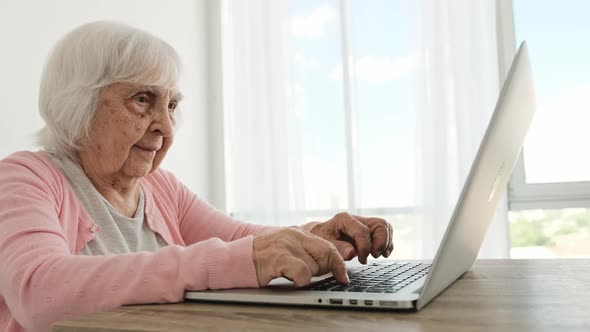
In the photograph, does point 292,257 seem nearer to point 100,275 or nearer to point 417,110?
point 100,275

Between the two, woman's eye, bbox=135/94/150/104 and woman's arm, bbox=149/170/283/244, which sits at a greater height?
woman's eye, bbox=135/94/150/104

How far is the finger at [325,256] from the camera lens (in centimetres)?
71

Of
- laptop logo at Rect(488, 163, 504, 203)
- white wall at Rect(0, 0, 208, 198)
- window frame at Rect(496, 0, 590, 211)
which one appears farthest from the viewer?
window frame at Rect(496, 0, 590, 211)

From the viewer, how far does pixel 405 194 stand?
287 centimetres

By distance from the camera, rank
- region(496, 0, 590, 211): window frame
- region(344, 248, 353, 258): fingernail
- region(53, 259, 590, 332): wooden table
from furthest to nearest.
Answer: region(496, 0, 590, 211): window frame → region(344, 248, 353, 258): fingernail → region(53, 259, 590, 332): wooden table

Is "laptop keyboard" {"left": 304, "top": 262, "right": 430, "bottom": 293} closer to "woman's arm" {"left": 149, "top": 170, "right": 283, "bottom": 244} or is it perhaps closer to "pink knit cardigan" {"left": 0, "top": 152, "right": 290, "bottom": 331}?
"pink knit cardigan" {"left": 0, "top": 152, "right": 290, "bottom": 331}

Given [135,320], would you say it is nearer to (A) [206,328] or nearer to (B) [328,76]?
(A) [206,328]

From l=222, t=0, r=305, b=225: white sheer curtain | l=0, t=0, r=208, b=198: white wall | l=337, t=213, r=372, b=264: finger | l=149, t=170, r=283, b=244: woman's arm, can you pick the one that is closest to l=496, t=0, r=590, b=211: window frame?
l=222, t=0, r=305, b=225: white sheer curtain

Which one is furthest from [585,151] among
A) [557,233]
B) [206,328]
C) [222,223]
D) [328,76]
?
[206,328]

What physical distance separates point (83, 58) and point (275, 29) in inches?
82.4

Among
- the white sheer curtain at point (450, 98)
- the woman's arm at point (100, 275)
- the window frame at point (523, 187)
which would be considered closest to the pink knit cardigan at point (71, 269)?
the woman's arm at point (100, 275)

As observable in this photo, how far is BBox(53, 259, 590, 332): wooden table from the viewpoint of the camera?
51 centimetres

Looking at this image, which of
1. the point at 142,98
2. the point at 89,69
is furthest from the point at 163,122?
the point at 89,69

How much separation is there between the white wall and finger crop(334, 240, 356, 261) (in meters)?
0.67
